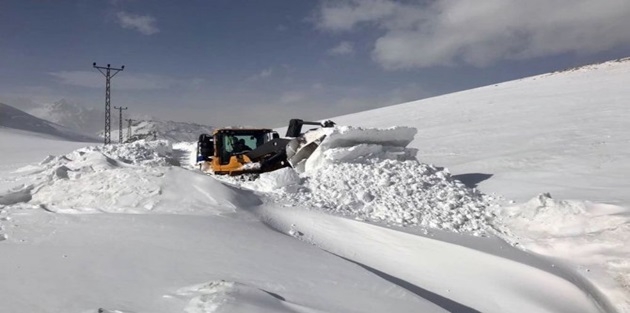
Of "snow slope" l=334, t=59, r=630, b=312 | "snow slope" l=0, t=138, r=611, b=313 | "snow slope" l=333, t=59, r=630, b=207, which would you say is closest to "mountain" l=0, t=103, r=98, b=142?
"snow slope" l=333, t=59, r=630, b=207

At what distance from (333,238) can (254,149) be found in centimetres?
498

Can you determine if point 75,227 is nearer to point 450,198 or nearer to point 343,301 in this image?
point 343,301

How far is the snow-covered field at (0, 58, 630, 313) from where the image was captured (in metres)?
3.22

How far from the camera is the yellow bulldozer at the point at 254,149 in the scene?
916cm

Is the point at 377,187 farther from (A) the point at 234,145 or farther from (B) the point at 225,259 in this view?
(A) the point at 234,145

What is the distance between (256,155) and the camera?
971cm

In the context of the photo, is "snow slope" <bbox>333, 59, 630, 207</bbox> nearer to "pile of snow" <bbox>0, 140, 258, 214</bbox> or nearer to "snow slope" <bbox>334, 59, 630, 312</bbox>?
"snow slope" <bbox>334, 59, 630, 312</bbox>

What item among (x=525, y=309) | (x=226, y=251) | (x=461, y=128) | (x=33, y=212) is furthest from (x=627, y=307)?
(x=461, y=128)

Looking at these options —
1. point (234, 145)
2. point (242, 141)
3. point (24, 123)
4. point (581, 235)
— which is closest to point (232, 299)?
point (581, 235)

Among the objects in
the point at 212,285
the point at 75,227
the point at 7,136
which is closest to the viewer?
the point at 212,285

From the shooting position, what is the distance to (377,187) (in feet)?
23.5

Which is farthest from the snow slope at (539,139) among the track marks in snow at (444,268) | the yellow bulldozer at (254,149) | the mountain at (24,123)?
the mountain at (24,123)

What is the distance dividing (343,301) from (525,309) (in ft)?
6.42

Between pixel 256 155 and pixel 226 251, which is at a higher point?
pixel 256 155
